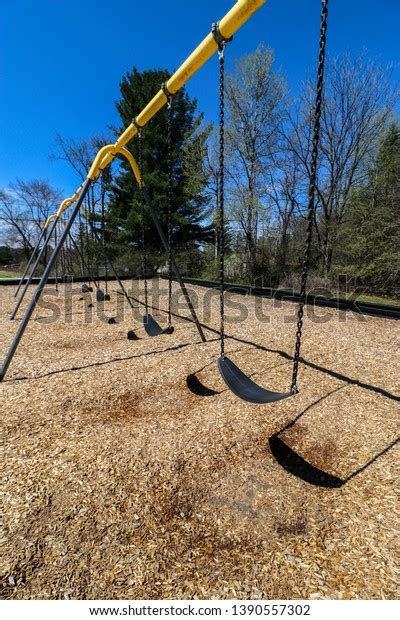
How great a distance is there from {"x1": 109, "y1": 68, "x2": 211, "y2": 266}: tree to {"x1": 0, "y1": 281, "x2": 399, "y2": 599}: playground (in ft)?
41.8

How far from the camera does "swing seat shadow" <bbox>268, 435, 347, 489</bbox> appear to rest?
5.93 feet

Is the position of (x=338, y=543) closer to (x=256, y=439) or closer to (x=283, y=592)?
(x=283, y=592)

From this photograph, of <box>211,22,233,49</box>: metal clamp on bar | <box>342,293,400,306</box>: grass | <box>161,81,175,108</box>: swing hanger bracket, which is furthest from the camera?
<box>342,293,400,306</box>: grass

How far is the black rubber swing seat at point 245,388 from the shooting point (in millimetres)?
1884

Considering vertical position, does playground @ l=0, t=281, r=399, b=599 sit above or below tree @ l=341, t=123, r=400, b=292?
below

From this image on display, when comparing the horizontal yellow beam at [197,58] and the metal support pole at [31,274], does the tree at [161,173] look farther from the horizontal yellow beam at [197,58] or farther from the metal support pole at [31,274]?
the horizontal yellow beam at [197,58]

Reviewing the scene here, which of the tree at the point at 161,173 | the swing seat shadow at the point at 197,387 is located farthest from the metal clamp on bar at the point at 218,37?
the tree at the point at 161,173

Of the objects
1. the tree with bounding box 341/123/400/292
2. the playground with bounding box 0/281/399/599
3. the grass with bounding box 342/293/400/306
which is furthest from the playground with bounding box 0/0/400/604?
the tree with bounding box 341/123/400/292

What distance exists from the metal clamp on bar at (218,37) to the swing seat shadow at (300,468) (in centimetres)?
275

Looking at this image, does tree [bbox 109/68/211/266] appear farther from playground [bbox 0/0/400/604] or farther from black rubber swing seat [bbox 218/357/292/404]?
black rubber swing seat [bbox 218/357/292/404]

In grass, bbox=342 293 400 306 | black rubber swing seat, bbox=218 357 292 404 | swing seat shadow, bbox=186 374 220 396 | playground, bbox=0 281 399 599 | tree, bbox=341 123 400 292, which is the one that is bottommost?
playground, bbox=0 281 399 599

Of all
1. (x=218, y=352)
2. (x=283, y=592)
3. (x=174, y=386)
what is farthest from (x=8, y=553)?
(x=218, y=352)

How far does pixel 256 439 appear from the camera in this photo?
2.17m

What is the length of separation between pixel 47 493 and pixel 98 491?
0.27 metres
